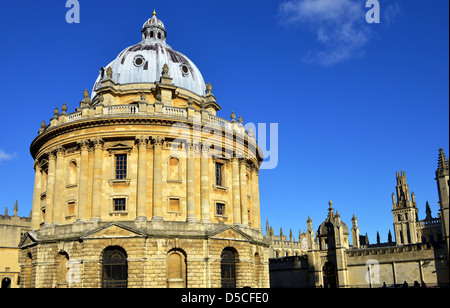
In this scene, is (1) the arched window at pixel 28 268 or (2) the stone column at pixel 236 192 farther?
(2) the stone column at pixel 236 192

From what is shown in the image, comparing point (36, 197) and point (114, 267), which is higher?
point (36, 197)

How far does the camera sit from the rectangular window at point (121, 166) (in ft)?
121

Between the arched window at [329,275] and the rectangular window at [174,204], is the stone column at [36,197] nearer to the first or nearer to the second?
the rectangular window at [174,204]

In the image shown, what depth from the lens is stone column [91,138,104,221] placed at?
3506cm

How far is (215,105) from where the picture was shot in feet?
147

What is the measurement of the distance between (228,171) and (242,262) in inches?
337

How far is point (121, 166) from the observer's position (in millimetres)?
37062

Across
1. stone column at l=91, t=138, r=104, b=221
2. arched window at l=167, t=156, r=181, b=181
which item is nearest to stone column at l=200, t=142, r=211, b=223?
arched window at l=167, t=156, r=181, b=181

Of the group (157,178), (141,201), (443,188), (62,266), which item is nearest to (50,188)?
(62,266)

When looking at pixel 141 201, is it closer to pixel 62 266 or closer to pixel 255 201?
pixel 62 266

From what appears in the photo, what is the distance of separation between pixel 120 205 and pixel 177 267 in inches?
272

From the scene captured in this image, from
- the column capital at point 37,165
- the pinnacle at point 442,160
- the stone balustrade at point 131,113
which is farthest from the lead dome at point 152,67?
the pinnacle at point 442,160

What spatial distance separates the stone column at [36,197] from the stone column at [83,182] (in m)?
7.54
